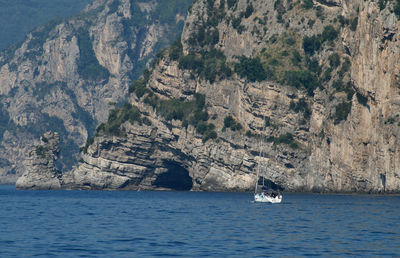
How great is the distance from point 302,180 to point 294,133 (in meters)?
10.6

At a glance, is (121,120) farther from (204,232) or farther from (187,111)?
(204,232)

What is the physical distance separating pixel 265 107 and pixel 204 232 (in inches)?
3769

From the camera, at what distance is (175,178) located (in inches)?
7259

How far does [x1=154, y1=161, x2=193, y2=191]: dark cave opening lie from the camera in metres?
179

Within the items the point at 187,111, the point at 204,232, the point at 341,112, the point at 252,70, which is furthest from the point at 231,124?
the point at 204,232

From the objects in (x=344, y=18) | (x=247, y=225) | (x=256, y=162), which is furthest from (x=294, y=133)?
(x=247, y=225)

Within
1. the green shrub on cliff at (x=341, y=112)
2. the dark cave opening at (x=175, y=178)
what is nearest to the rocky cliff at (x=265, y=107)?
the green shrub on cliff at (x=341, y=112)

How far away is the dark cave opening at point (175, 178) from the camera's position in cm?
17900

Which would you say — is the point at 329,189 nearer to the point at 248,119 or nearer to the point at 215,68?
the point at 248,119

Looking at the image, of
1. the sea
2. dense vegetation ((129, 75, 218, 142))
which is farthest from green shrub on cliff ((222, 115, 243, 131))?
the sea

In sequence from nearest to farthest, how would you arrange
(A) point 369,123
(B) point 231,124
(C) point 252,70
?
1. (A) point 369,123
2. (C) point 252,70
3. (B) point 231,124

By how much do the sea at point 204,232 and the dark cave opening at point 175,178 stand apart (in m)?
79.5

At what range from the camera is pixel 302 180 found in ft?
502

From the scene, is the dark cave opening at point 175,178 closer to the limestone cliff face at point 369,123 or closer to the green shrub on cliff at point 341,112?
the limestone cliff face at point 369,123
